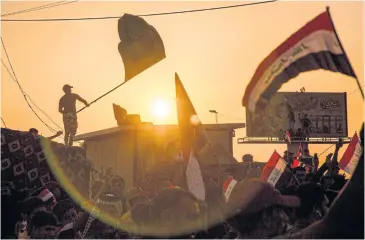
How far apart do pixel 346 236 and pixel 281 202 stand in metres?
1.07

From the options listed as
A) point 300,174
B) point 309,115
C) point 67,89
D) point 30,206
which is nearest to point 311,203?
point 30,206

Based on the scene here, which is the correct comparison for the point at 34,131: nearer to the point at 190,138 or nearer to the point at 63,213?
the point at 63,213

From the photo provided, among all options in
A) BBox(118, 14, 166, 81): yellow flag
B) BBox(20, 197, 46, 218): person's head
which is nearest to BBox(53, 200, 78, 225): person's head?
BBox(20, 197, 46, 218): person's head

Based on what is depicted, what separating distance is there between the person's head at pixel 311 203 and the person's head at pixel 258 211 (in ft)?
3.68

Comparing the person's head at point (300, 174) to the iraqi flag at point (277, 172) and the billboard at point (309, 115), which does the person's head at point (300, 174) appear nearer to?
the iraqi flag at point (277, 172)

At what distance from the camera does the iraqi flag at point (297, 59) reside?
5.99 m

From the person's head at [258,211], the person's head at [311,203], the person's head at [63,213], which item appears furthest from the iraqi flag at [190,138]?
the person's head at [258,211]

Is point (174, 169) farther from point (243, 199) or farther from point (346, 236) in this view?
point (346, 236)

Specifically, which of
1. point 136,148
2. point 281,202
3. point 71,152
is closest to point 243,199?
point 281,202

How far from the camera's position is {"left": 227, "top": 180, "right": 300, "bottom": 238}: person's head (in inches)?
198

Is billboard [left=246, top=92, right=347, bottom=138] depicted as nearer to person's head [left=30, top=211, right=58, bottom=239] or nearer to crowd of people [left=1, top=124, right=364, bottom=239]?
crowd of people [left=1, top=124, right=364, bottom=239]

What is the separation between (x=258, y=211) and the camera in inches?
198

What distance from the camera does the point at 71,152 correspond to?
49.2 feet

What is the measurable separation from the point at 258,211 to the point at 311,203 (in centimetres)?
149
